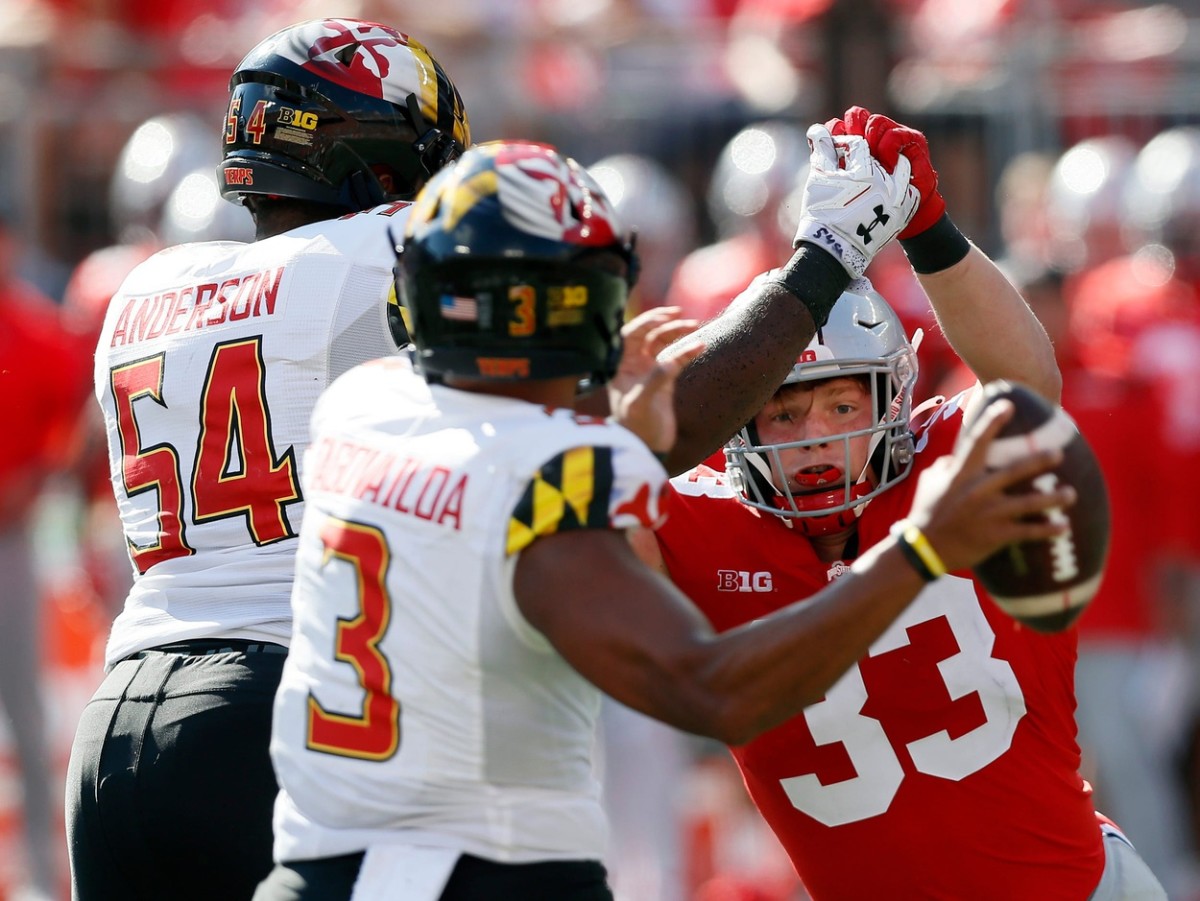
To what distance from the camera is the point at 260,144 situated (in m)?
3.55

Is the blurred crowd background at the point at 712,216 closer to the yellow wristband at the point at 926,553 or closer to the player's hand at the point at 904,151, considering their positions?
the player's hand at the point at 904,151

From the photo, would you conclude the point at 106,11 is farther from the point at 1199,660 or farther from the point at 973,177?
the point at 1199,660

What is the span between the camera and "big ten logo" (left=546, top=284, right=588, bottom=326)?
2.72 meters

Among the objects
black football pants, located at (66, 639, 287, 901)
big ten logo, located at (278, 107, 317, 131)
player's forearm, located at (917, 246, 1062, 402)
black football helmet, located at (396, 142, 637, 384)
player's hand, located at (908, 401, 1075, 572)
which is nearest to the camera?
player's hand, located at (908, 401, 1075, 572)

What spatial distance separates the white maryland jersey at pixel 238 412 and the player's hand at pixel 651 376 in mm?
455

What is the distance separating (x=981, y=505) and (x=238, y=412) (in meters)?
1.40

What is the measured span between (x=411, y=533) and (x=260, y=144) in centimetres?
122

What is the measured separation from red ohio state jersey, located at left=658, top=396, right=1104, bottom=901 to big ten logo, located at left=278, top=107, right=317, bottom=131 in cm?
112

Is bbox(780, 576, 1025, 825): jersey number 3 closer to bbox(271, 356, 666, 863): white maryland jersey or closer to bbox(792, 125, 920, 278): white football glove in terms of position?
bbox(792, 125, 920, 278): white football glove

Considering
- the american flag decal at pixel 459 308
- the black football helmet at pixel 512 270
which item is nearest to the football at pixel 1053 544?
the black football helmet at pixel 512 270

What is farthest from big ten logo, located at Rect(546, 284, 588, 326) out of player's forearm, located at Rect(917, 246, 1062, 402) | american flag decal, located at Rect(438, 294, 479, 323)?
player's forearm, located at Rect(917, 246, 1062, 402)

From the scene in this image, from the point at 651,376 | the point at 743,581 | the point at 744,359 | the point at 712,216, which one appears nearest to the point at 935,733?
the point at 743,581

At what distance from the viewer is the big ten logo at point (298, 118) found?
138 inches

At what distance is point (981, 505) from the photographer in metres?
2.46
